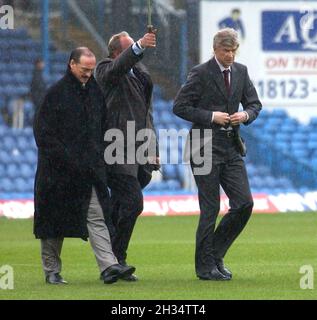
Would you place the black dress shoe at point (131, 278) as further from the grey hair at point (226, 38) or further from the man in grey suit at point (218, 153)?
the grey hair at point (226, 38)

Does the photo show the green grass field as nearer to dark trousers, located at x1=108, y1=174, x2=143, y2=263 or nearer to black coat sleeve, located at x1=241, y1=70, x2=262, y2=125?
dark trousers, located at x1=108, y1=174, x2=143, y2=263

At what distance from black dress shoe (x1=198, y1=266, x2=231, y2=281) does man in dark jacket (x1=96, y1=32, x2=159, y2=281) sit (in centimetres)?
63

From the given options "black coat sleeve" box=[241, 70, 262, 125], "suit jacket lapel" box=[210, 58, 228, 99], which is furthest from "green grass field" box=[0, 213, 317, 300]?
"suit jacket lapel" box=[210, 58, 228, 99]

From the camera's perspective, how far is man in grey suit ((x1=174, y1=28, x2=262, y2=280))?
→ 1175 cm

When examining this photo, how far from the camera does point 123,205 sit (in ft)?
38.9

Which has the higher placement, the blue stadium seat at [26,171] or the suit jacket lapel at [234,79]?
the suit jacket lapel at [234,79]

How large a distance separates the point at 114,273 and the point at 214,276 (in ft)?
3.24

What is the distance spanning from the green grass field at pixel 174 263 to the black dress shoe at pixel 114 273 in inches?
2.5

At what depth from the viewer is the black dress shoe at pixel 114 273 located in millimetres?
11242

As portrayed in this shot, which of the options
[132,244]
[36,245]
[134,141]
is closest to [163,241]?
[132,244]

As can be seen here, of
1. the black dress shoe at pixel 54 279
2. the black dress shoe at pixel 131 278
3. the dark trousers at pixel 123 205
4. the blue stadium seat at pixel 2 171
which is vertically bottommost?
the blue stadium seat at pixel 2 171

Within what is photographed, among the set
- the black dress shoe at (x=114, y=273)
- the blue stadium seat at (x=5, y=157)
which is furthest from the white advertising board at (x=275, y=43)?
the black dress shoe at (x=114, y=273)
